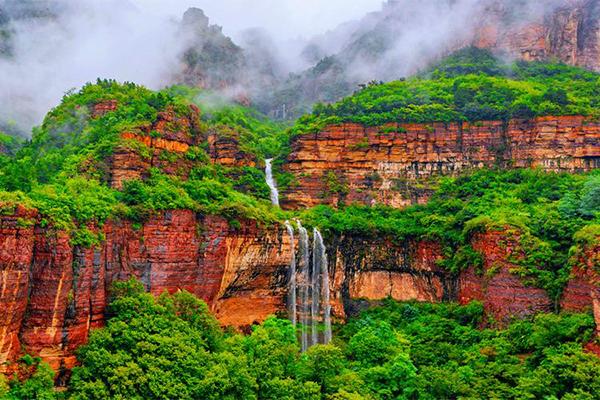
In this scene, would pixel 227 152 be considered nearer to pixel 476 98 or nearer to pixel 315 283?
pixel 315 283

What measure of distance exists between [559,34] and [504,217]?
36.6 metres

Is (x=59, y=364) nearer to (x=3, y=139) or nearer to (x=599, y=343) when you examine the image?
(x=599, y=343)

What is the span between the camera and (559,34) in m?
68.0

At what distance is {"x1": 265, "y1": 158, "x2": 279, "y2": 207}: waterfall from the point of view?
5033 centimetres

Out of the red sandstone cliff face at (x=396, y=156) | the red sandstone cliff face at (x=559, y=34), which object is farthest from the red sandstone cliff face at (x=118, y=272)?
the red sandstone cliff face at (x=559, y=34)

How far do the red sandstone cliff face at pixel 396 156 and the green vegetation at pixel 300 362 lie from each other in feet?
52.4

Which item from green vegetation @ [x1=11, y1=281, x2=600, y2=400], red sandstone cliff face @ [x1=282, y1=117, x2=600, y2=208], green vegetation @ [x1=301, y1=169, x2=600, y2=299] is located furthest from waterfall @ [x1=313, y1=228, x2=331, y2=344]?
red sandstone cliff face @ [x1=282, y1=117, x2=600, y2=208]

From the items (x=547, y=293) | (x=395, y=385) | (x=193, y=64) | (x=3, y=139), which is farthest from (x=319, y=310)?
(x=193, y=64)

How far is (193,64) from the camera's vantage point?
7825cm

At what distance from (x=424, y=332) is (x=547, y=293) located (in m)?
7.66

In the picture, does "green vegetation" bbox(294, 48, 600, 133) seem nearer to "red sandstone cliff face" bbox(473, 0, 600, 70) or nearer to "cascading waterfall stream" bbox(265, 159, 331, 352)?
"red sandstone cliff face" bbox(473, 0, 600, 70)

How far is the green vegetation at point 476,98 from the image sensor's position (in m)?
51.9

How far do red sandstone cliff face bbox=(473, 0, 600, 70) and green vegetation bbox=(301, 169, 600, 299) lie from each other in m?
24.0

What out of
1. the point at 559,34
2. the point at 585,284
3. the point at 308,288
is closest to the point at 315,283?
the point at 308,288
